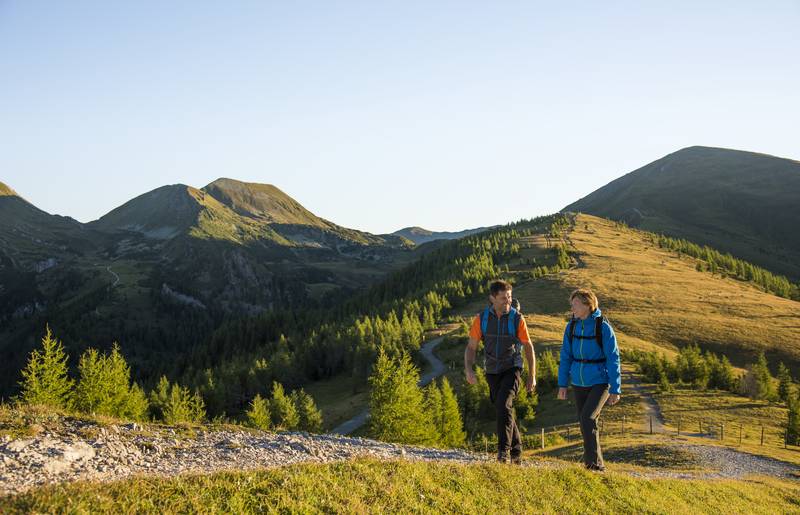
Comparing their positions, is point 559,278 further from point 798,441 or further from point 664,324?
point 798,441

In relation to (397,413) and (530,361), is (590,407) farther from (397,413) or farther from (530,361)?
(397,413)

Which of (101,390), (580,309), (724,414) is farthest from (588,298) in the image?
(101,390)

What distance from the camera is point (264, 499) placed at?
811cm

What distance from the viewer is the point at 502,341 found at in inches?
468

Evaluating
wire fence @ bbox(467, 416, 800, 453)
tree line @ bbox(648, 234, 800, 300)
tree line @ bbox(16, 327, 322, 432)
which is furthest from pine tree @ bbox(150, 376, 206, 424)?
tree line @ bbox(648, 234, 800, 300)

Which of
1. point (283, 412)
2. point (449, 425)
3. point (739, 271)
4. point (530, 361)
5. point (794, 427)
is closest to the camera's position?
point (530, 361)

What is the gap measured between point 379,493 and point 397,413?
85.9ft

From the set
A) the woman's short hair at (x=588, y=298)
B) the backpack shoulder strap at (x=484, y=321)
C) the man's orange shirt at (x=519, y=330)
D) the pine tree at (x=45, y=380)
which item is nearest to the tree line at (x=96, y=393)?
the pine tree at (x=45, y=380)

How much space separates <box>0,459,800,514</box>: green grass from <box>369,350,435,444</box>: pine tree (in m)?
22.0

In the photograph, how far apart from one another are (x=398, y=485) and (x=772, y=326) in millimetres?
107896

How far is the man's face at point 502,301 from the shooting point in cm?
1170

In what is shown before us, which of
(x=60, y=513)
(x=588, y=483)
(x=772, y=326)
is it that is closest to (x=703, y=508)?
(x=588, y=483)

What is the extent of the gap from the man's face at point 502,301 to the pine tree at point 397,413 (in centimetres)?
2423

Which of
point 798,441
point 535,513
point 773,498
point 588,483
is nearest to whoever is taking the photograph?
point 535,513
